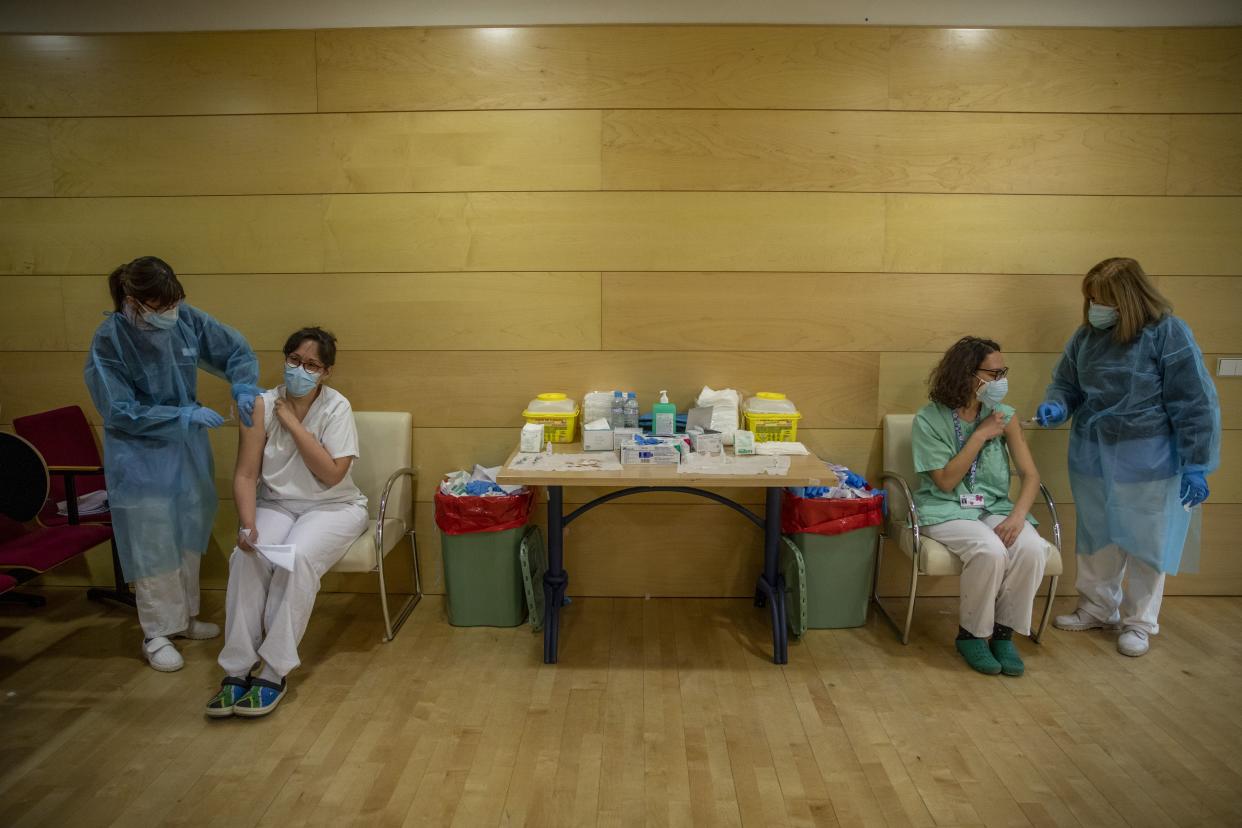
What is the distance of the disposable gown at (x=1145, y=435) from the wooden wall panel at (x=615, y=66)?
4.40 ft

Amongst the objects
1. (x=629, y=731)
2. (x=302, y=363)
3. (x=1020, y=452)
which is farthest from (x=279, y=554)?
(x=1020, y=452)

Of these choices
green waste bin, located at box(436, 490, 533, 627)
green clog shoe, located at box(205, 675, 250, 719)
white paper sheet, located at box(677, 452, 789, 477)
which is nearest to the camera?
green clog shoe, located at box(205, 675, 250, 719)

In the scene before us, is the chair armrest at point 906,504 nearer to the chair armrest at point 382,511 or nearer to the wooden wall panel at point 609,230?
the wooden wall panel at point 609,230

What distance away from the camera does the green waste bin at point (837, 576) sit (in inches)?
123

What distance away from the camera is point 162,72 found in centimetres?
322

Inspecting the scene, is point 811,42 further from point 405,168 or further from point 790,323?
point 405,168

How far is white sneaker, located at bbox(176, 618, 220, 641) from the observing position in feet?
10.3

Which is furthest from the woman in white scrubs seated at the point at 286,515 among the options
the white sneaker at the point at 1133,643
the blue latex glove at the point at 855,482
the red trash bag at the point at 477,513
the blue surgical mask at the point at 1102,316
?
the white sneaker at the point at 1133,643

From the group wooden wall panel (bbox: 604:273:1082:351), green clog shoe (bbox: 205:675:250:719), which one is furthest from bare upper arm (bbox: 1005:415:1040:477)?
green clog shoe (bbox: 205:675:250:719)

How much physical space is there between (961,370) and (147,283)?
2854mm

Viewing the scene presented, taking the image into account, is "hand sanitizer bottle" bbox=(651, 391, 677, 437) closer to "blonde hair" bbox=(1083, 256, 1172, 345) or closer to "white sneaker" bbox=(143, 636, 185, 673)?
"blonde hair" bbox=(1083, 256, 1172, 345)

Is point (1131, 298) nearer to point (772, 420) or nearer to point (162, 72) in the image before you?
point (772, 420)

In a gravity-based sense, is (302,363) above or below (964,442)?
above

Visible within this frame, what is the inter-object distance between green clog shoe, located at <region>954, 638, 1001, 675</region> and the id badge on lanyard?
0.50m
